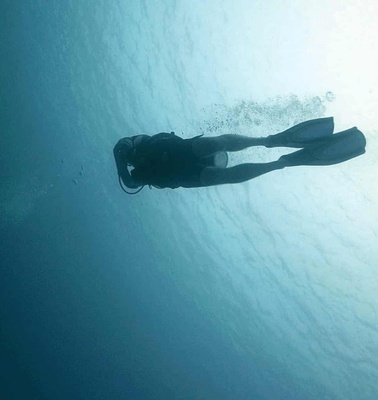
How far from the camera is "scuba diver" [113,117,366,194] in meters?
3.68

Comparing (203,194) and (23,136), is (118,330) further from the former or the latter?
(203,194)

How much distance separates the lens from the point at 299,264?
1339 centimetres

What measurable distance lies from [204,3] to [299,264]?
34.0 ft

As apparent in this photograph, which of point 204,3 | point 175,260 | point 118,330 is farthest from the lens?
point 118,330

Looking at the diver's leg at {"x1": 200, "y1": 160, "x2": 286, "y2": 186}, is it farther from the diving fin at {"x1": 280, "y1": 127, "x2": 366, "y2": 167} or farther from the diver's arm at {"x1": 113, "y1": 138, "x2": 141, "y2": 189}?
the diver's arm at {"x1": 113, "y1": 138, "x2": 141, "y2": 189}

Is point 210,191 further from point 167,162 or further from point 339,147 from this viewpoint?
point 339,147

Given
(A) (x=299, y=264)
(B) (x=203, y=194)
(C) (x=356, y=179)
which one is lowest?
(A) (x=299, y=264)

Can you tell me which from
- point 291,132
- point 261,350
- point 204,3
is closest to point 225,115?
point 204,3

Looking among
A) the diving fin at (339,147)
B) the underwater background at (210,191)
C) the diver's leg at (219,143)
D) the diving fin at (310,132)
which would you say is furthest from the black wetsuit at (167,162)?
the underwater background at (210,191)

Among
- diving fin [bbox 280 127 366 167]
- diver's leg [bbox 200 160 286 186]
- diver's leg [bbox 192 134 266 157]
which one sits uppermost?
diver's leg [bbox 192 134 266 157]

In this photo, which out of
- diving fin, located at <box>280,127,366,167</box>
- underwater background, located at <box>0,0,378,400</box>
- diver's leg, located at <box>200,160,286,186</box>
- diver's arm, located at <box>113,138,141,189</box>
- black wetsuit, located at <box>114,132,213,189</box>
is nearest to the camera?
diving fin, located at <box>280,127,366,167</box>

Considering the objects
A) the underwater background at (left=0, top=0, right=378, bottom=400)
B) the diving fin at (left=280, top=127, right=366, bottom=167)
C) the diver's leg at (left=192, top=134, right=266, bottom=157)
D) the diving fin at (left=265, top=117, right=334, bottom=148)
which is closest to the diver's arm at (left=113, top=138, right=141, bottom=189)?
the diver's leg at (left=192, top=134, right=266, bottom=157)

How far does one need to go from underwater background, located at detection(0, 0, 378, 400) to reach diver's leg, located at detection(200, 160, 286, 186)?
547 centimetres

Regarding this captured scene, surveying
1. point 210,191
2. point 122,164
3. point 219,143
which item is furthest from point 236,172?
point 210,191
